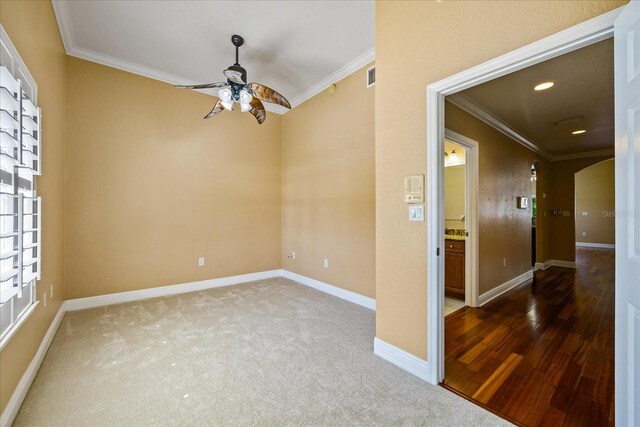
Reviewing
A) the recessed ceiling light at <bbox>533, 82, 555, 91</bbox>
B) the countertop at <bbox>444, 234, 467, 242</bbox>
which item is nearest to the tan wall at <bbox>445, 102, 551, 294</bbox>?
the countertop at <bbox>444, 234, 467, 242</bbox>

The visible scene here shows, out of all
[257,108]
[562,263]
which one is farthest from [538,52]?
[562,263]

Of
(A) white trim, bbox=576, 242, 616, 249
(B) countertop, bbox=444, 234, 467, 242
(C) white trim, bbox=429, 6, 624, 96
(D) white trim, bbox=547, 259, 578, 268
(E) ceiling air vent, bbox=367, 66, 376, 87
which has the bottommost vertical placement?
(D) white trim, bbox=547, 259, 578, 268

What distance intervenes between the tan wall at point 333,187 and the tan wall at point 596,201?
865 centimetres

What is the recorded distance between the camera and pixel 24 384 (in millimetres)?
1812

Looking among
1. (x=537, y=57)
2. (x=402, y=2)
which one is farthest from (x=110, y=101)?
(x=537, y=57)

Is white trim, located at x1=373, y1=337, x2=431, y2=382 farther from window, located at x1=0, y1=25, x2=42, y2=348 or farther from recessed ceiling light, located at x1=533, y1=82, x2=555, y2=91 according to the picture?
recessed ceiling light, located at x1=533, y1=82, x2=555, y2=91

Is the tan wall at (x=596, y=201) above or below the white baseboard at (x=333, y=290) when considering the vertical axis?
above

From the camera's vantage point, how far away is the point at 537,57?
4.90ft

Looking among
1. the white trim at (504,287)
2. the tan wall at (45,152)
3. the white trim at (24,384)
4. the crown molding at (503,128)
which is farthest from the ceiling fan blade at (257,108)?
the white trim at (504,287)

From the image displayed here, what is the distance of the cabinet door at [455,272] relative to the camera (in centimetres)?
377

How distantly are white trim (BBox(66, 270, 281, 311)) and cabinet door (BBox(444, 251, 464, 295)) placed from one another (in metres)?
2.95

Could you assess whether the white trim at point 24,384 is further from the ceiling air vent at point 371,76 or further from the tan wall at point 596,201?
the tan wall at point 596,201

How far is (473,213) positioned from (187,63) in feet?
14.2

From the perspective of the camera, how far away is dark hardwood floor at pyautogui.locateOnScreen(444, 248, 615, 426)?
5.75 ft
